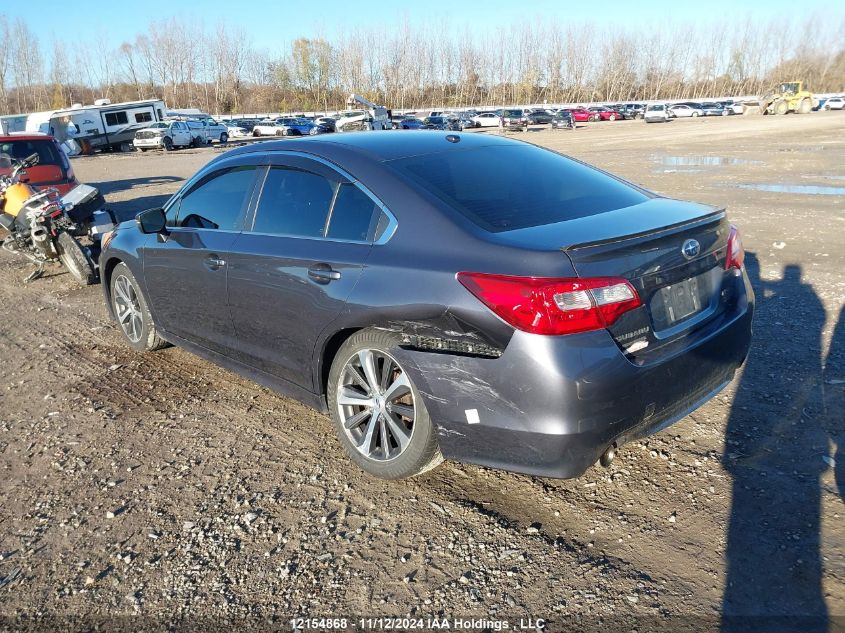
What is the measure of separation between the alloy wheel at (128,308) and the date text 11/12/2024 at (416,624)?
343 cm

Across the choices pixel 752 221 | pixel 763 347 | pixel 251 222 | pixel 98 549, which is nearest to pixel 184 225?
pixel 251 222

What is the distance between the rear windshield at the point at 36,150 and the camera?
34.6 ft

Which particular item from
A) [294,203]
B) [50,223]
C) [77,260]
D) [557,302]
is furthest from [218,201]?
[50,223]

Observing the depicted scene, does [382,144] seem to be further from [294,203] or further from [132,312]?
[132,312]

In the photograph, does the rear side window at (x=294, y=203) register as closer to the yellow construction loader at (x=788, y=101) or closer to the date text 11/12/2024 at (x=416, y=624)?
the date text 11/12/2024 at (x=416, y=624)

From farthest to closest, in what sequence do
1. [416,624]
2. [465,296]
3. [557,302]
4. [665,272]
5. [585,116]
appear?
[585,116] → [665,272] → [465,296] → [557,302] → [416,624]

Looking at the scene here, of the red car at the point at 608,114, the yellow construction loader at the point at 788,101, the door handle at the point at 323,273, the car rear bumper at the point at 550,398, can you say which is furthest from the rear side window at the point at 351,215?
the red car at the point at 608,114

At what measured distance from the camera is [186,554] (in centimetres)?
290

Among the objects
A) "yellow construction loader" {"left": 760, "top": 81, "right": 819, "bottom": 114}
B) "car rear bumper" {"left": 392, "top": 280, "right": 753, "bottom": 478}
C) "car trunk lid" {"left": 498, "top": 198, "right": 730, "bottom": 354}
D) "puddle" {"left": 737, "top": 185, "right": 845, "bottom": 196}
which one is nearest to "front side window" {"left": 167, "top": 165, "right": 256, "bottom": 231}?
"car rear bumper" {"left": 392, "top": 280, "right": 753, "bottom": 478}

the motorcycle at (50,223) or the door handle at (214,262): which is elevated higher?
the door handle at (214,262)

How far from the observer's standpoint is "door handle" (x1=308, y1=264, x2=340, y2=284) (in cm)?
329

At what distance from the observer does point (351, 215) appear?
11.1 feet

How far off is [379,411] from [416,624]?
106 centimetres

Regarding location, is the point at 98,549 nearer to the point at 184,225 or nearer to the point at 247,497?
the point at 247,497
